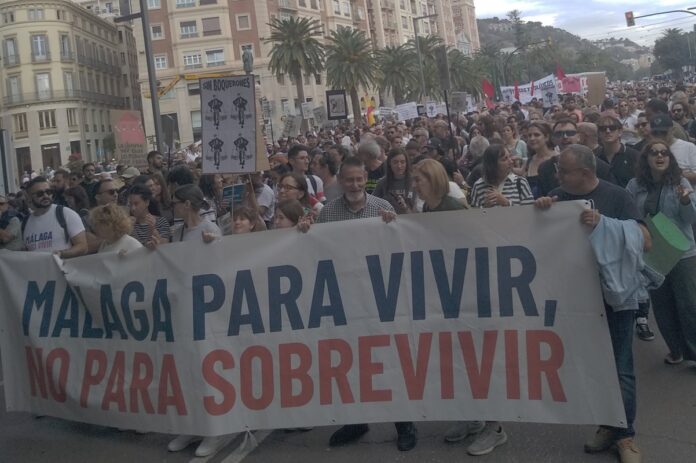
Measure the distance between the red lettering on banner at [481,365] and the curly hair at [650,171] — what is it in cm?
195

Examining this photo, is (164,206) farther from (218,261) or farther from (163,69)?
(163,69)

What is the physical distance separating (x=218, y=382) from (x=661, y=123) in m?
4.52

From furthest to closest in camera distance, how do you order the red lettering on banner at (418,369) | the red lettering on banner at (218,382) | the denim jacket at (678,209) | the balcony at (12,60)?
the balcony at (12,60)
the denim jacket at (678,209)
the red lettering on banner at (218,382)
the red lettering on banner at (418,369)

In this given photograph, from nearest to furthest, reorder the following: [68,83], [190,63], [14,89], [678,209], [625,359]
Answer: [625,359]
[678,209]
[190,63]
[14,89]
[68,83]

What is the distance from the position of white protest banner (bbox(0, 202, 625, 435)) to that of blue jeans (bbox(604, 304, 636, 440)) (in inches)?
2.9

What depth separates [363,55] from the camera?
52.8 m

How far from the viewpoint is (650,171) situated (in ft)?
20.1

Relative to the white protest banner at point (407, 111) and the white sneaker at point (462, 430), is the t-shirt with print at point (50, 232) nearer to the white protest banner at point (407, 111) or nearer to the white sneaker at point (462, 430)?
the white sneaker at point (462, 430)

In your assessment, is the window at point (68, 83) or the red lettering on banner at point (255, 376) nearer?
the red lettering on banner at point (255, 376)

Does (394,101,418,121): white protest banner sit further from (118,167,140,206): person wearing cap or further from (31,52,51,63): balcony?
(31,52,51,63): balcony

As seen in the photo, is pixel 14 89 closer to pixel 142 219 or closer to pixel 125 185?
pixel 125 185

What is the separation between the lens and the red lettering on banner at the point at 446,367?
5.09m

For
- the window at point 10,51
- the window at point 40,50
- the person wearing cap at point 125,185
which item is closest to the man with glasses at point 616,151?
the person wearing cap at point 125,185

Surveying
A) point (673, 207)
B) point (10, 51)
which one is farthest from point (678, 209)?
point (10, 51)
